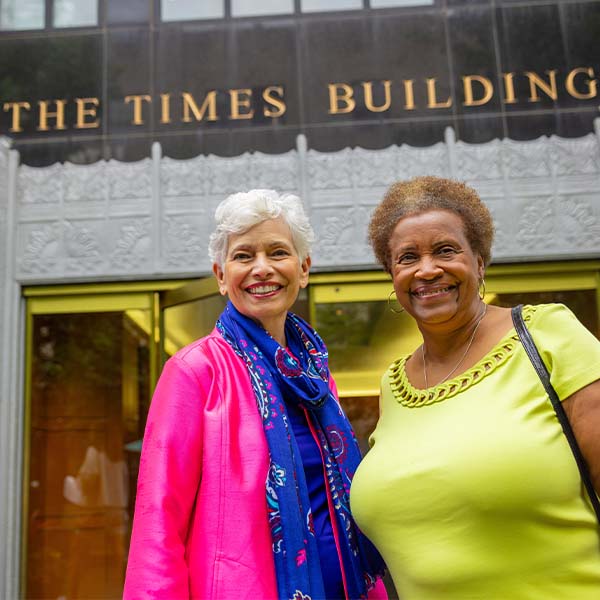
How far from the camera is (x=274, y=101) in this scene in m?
5.81

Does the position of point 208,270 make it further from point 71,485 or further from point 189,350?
point 189,350

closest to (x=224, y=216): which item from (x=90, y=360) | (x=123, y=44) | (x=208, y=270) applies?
(x=208, y=270)

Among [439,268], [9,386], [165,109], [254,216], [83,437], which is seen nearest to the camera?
[439,268]

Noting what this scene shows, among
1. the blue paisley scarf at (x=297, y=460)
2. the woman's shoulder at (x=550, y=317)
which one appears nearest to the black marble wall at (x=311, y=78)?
the blue paisley scarf at (x=297, y=460)

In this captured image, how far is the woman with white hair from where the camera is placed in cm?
179

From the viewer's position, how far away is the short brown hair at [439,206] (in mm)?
2041

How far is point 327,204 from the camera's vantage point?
18.3ft

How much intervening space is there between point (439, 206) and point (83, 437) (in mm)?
4382

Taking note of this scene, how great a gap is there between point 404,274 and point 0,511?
443cm

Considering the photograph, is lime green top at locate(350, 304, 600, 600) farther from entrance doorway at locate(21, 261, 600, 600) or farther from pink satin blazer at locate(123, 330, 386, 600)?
entrance doorway at locate(21, 261, 600, 600)

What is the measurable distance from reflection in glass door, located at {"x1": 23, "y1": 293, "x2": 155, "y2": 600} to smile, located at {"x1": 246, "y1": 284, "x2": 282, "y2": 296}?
3550 millimetres

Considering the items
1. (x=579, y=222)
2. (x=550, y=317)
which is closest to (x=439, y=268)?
(x=550, y=317)

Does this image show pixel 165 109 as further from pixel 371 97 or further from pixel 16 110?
pixel 371 97

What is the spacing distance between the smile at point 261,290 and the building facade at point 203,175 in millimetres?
3154
